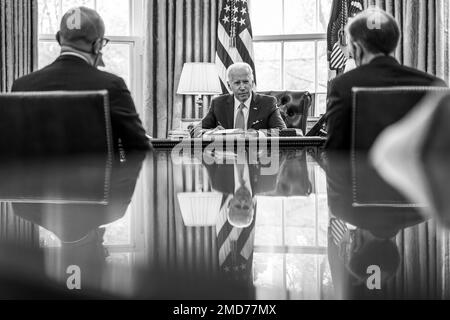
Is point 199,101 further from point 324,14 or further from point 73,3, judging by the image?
point 73,3

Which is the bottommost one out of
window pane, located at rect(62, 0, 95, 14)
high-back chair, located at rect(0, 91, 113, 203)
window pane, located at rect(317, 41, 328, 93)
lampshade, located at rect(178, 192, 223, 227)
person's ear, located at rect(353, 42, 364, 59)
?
lampshade, located at rect(178, 192, 223, 227)

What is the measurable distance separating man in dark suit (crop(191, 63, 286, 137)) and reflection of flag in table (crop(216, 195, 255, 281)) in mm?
3487

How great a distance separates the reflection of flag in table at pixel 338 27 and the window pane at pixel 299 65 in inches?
16.8

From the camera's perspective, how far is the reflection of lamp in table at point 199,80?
5.18 meters

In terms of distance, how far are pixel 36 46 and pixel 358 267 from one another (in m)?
5.80

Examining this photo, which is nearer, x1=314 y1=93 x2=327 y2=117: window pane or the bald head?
the bald head

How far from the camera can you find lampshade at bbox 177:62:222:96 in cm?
518

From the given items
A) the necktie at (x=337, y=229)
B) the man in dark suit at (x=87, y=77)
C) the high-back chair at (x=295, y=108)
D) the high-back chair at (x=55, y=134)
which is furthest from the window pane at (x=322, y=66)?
the necktie at (x=337, y=229)

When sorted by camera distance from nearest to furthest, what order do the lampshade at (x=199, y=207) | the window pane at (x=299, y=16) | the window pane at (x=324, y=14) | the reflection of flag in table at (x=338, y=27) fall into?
the lampshade at (x=199, y=207)
the reflection of flag in table at (x=338, y=27)
the window pane at (x=324, y=14)
the window pane at (x=299, y=16)

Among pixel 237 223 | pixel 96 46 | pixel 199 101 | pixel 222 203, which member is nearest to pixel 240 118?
pixel 199 101

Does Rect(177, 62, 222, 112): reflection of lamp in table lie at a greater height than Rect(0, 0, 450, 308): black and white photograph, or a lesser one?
greater

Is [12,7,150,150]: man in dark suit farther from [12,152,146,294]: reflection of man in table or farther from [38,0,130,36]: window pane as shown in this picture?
[38,0,130,36]: window pane

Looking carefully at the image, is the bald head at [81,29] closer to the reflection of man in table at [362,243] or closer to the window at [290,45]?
the reflection of man in table at [362,243]

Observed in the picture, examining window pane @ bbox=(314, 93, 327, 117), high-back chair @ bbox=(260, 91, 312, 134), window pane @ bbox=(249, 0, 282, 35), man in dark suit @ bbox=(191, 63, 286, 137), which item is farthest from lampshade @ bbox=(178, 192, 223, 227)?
window pane @ bbox=(249, 0, 282, 35)
